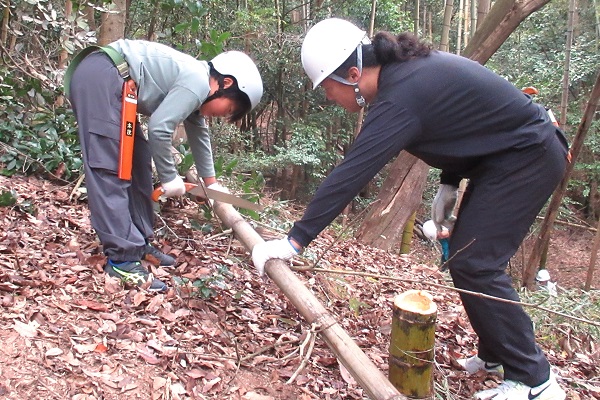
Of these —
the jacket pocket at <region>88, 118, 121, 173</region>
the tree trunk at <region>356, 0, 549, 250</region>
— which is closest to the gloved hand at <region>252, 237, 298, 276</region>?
the jacket pocket at <region>88, 118, 121, 173</region>

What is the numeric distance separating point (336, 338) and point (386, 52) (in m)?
1.42

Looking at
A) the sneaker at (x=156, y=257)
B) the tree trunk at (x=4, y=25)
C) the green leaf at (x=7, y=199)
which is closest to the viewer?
the sneaker at (x=156, y=257)

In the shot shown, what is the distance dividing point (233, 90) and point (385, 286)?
2.30 m

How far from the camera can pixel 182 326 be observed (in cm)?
291

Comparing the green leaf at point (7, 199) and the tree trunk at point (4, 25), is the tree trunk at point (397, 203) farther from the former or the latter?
the tree trunk at point (4, 25)

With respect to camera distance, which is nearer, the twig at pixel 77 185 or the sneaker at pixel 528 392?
the sneaker at pixel 528 392

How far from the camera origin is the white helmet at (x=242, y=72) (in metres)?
3.30

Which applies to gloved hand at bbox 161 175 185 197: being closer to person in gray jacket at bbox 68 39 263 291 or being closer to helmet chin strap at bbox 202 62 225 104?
person in gray jacket at bbox 68 39 263 291

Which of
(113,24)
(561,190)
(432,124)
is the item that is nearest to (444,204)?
(432,124)

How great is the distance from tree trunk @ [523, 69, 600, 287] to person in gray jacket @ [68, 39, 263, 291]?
3.79 m

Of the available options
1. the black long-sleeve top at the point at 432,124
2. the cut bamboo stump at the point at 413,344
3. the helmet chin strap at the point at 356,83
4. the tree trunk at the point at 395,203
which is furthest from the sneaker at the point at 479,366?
the tree trunk at the point at 395,203

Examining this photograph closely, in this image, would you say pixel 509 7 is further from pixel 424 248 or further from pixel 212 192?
pixel 424 248

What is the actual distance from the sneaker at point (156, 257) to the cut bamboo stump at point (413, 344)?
5.58ft

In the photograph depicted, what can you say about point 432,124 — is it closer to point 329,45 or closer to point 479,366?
point 329,45
